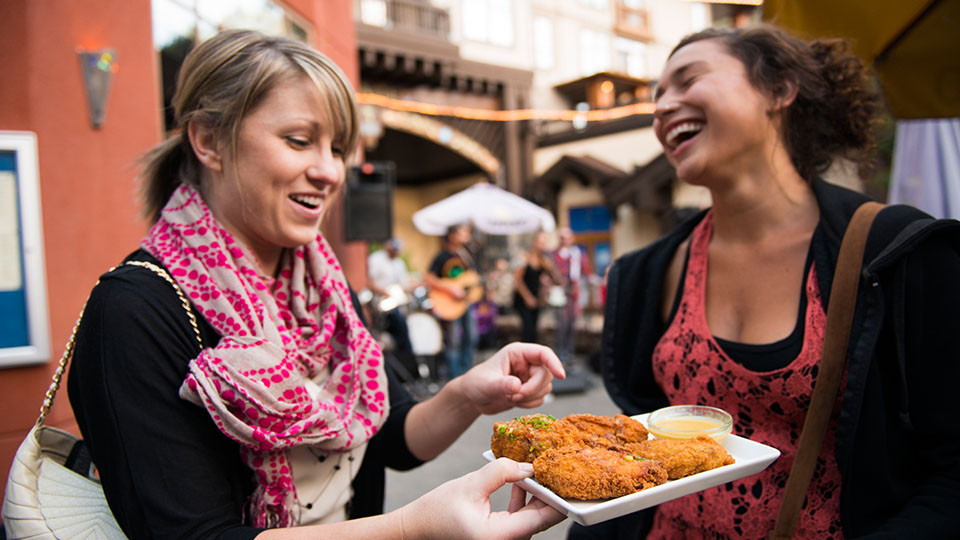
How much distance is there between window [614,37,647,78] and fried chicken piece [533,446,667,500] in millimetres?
20306

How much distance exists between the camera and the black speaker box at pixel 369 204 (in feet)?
28.3

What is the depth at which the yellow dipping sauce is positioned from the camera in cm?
132

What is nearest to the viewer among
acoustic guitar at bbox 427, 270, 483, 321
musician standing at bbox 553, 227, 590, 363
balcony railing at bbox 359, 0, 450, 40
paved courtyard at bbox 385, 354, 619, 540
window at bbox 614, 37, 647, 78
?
paved courtyard at bbox 385, 354, 619, 540

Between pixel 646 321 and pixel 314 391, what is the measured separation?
3.61 feet

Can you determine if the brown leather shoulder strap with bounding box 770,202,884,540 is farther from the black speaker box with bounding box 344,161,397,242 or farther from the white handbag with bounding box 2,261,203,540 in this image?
the black speaker box with bounding box 344,161,397,242

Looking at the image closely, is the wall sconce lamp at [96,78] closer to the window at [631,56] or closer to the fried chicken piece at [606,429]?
the fried chicken piece at [606,429]

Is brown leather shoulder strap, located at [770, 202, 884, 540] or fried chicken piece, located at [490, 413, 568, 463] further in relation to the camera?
brown leather shoulder strap, located at [770, 202, 884, 540]

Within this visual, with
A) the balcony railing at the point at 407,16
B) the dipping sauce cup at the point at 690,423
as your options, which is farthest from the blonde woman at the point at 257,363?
the balcony railing at the point at 407,16

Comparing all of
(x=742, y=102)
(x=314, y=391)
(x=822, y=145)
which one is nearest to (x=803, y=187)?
(x=822, y=145)


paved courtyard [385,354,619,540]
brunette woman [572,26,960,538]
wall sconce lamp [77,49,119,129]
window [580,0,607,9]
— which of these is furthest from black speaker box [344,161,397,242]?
window [580,0,607,9]

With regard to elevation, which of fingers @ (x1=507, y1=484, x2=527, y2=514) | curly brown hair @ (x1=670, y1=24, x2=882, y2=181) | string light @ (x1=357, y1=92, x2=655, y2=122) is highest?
string light @ (x1=357, y1=92, x2=655, y2=122)

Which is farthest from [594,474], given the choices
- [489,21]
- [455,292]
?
[489,21]

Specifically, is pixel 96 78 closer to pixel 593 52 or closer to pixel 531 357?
pixel 531 357

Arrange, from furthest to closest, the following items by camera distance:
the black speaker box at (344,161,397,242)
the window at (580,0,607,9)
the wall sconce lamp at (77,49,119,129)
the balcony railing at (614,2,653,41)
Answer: the balcony railing at (614,2,653,41)
the window at (580,0,607,9)
the black speaker box at (344,161,397,242)
the wall sconce lamp at (77,49,119,129)
